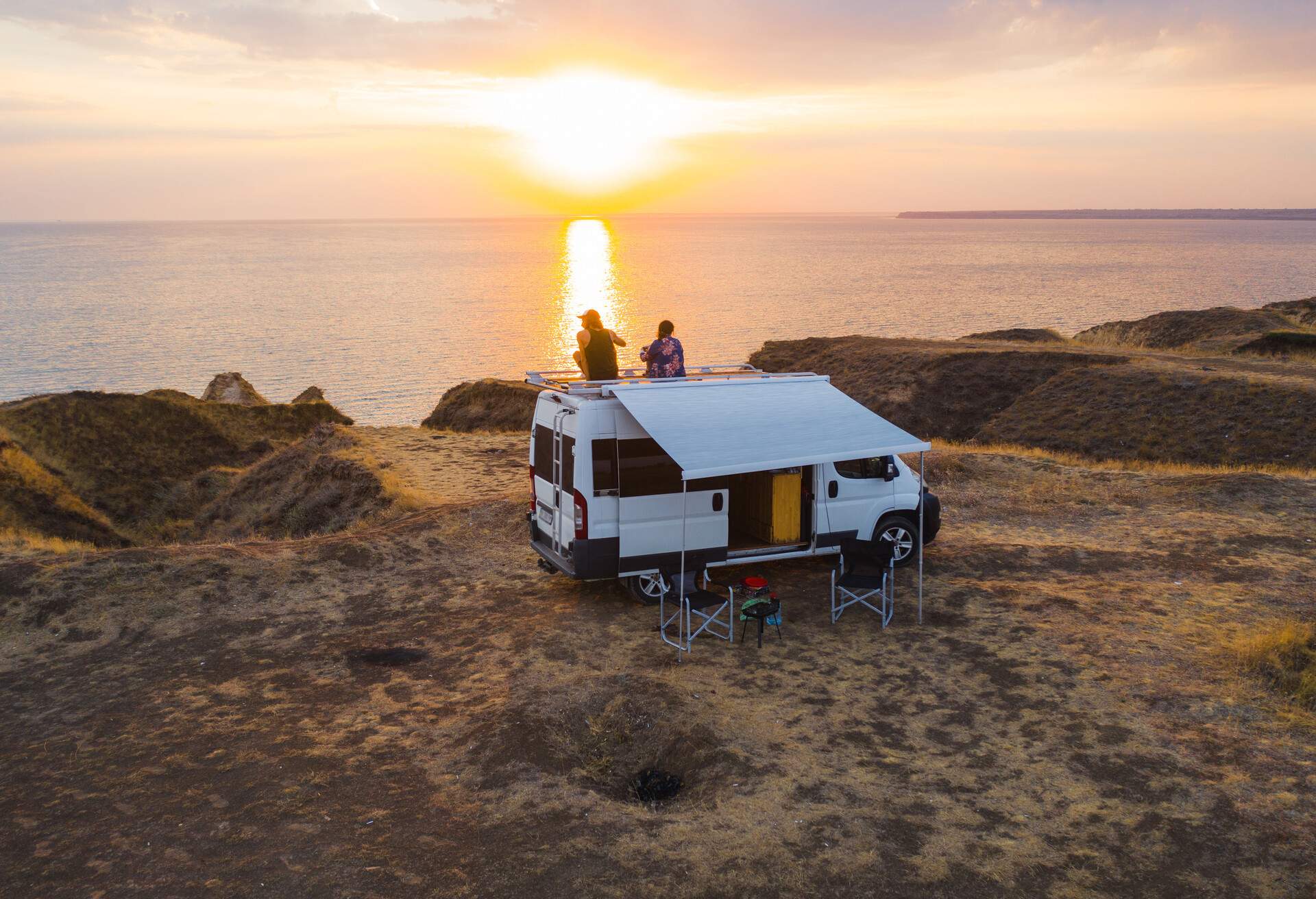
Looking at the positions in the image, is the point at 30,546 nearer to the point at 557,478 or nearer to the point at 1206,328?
the point at 557,478

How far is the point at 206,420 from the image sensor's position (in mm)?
33094

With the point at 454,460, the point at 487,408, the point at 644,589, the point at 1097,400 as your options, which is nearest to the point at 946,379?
the point at 1097,400

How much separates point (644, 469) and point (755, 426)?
1.40m

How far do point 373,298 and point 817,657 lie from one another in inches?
4659

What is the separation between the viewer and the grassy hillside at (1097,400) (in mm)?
27062

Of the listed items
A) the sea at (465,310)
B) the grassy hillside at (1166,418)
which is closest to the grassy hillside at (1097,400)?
the grassy hillside at (1166,418)

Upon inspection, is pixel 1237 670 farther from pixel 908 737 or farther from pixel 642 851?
pixel 642 851

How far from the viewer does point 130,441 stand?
1214 inches

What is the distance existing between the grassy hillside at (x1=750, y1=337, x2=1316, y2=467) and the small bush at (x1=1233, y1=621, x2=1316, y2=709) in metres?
17.6

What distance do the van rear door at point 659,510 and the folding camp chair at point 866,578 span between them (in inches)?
62.7

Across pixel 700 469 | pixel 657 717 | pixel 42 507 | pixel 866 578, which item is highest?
pixel 700 469

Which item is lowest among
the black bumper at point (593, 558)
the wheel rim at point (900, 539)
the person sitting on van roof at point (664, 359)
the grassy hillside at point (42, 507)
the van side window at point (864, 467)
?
the grassy hillside at point (42, 507)

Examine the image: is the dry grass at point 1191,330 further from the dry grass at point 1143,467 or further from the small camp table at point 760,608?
the small camp table at point 760,608

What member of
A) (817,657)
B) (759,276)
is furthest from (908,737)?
(759,276)
